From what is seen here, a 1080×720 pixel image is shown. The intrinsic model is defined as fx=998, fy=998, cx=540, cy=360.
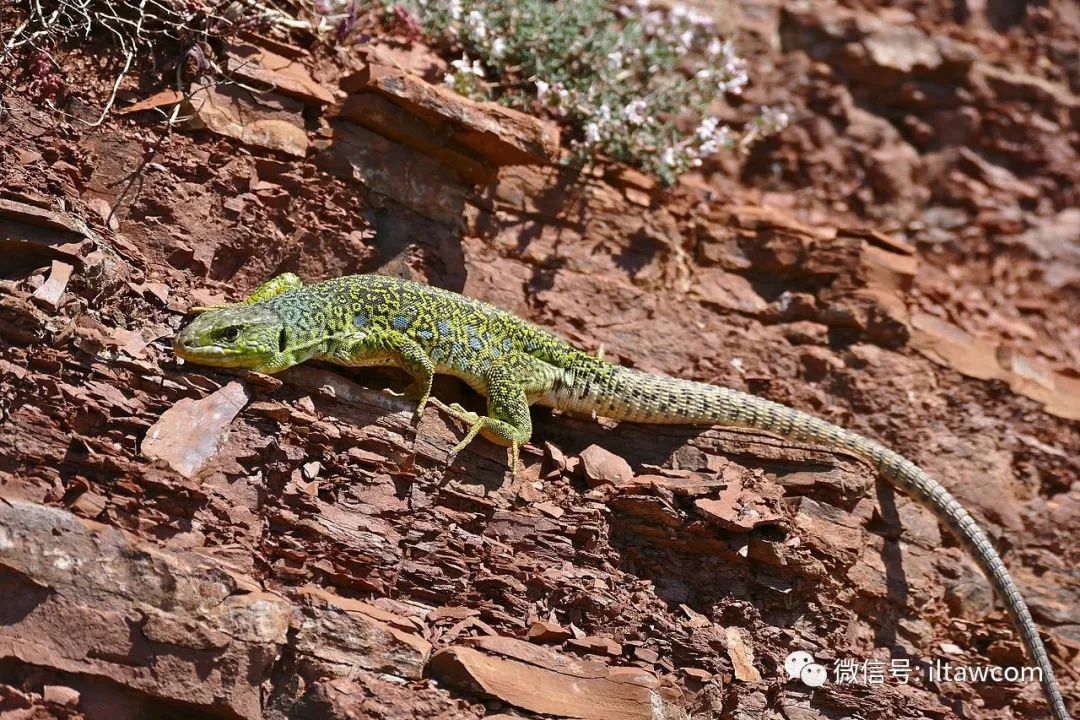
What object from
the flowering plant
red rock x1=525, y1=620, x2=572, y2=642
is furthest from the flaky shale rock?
the flowering plant

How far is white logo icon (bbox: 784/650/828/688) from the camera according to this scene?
6.95m

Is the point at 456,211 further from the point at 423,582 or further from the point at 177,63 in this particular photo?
the point at 423,582

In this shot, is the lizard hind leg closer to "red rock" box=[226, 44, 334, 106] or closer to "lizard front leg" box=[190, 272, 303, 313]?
"lizard front leg" box=[190, 272, 303, 313]

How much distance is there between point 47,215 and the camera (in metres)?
6.33

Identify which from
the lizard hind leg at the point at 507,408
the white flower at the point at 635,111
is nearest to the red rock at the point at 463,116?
the white flower at the point at 635,111

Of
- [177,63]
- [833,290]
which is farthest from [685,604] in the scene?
[177,63]

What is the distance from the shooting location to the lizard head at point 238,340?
6.21m

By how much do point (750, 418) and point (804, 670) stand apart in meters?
1.92

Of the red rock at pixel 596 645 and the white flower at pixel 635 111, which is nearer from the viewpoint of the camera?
the red rock at pixel 596 645

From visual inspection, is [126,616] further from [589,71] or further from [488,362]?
[589,71]

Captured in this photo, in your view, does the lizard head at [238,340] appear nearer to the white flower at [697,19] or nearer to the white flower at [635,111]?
the white flower at [635,111]

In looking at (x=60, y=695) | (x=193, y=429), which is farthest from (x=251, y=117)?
(x=60, y=695)

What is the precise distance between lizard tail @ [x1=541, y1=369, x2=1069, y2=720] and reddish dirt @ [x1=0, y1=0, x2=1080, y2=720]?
0.23m

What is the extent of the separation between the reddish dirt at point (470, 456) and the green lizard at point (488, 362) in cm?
23
